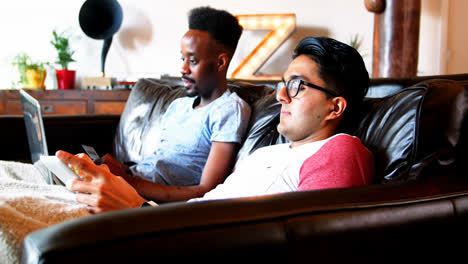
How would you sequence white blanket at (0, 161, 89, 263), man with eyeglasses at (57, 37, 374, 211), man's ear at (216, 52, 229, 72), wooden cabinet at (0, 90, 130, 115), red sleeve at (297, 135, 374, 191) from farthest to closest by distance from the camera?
wooden cabinet at (0, 90, 130, 115) → man's ear at (216, 52, 229, 72) → man with eyeglasses at (57, 37, 374, 211) → red sleeve at (297, 135, 374, 191) → white blanket at (0, 161, 89, 263)

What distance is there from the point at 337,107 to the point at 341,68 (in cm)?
10

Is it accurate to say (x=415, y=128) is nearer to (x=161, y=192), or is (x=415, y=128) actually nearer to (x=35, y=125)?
(x=161, y=192)

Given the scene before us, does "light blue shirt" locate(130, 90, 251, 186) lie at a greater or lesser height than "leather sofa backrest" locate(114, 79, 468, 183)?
lesser

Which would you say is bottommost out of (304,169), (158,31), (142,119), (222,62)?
(142,119)

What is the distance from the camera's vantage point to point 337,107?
1.17m

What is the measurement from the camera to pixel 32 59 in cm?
407

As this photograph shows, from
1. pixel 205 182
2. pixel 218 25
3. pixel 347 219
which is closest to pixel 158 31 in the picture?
pixel 218 25

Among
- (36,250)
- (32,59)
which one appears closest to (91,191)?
(36,250)

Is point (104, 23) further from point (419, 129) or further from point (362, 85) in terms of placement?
point (419, 129)

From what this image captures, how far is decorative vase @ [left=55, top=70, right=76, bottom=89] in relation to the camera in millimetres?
3906

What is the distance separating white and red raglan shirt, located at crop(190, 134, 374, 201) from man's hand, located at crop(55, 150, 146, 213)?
330mm

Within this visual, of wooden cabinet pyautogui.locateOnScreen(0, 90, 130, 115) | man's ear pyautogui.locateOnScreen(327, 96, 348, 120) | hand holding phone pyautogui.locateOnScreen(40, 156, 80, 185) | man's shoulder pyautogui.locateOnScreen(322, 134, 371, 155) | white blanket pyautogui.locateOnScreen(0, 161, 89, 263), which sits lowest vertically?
wooden cabinet pyautogui.locateOnScreen(0, 90, 130, 115)

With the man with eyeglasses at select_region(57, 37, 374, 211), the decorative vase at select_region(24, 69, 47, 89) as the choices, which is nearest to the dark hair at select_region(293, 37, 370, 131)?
the man with eyeglasses at select_region(57, 37, 374, 211)

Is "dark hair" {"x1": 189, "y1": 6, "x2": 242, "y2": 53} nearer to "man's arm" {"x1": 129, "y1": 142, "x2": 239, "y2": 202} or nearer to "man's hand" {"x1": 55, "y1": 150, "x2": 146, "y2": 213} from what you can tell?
"man's arm" {"x1": 129, "y1": 142, "x2": 239, "y2": 202}
